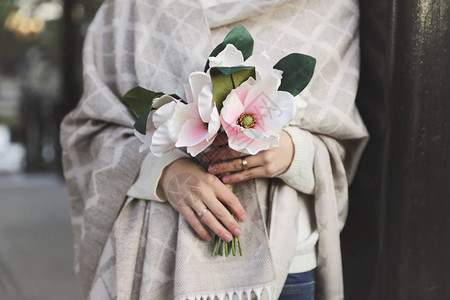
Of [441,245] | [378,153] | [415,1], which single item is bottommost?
[441,245]

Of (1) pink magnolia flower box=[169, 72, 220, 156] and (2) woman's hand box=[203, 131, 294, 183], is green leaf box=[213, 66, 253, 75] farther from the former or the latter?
(2) woman's hand box=[203, 131, 294, 183]

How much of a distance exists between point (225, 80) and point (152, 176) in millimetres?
342

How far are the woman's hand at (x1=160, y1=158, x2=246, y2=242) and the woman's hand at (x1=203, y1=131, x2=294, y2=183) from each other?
0.03m

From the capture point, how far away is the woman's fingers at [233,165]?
1.39 meters

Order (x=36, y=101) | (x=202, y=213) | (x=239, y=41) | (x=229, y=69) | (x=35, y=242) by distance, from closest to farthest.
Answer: (x=229, y=69) → (x=239, y=41) → (x=202, y=213) → (x=35, y=242) → (x=36, y=101)

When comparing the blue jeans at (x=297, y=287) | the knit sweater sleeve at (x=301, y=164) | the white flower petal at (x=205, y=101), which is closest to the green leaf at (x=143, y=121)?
the white flower petal at (x=205, y=101)

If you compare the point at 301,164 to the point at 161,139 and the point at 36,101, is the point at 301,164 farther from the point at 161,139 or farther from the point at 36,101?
the point at 36,101

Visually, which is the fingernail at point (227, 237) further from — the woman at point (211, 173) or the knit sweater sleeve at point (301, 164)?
Result: the knit sweater sleeve at point (301, 164)

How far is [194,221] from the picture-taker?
1407mm

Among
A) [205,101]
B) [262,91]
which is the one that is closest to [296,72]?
[262,91]

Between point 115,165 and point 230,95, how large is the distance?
453 mm

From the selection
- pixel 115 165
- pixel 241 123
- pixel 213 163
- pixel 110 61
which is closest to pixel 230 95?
pixel 241 123

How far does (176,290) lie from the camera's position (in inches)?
54.1

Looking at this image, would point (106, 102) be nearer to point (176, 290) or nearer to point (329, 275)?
point (176, 290)
